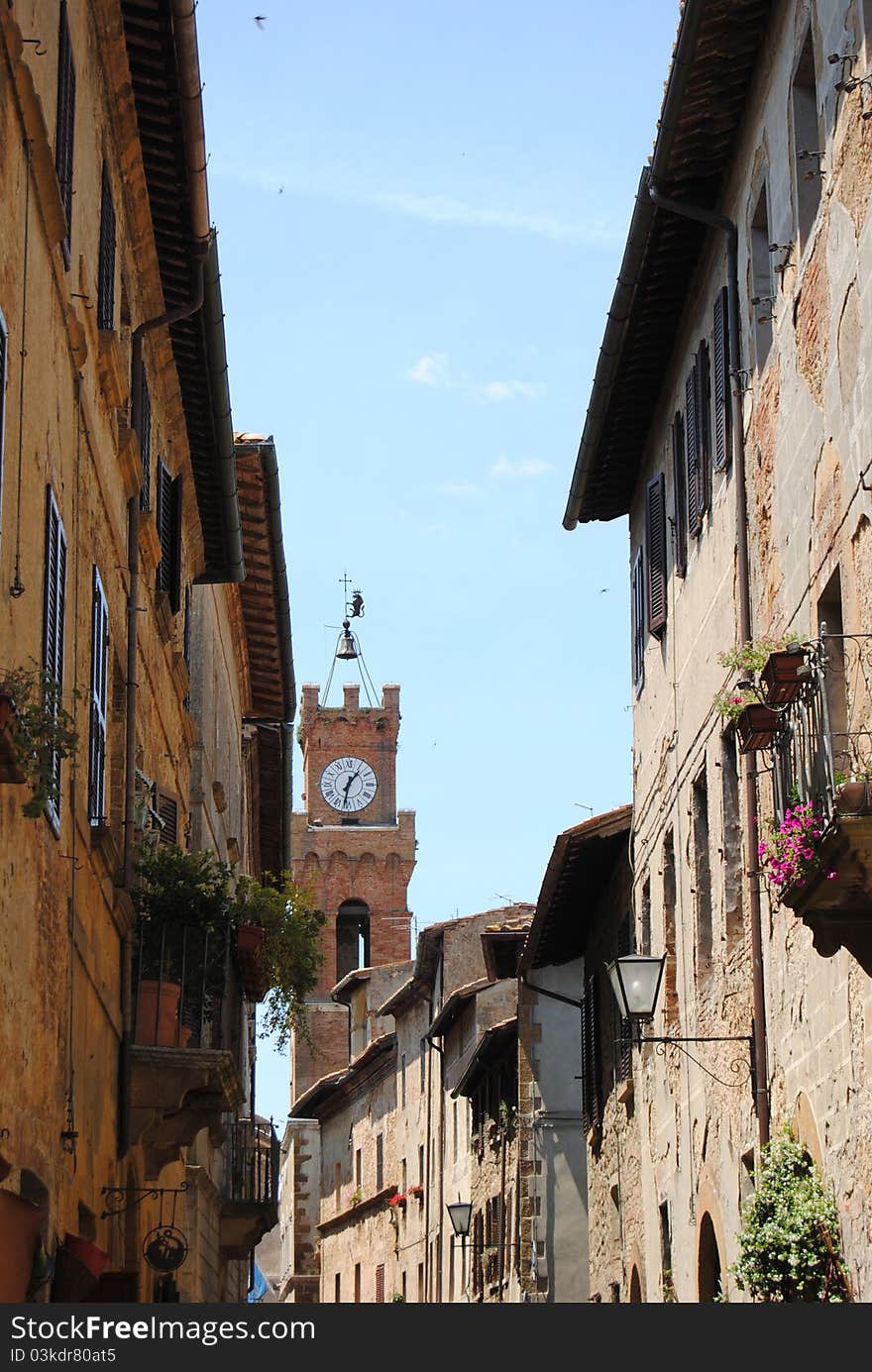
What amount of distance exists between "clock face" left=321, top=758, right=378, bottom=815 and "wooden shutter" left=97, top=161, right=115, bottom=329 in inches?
2698

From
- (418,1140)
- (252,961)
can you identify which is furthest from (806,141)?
(418,1140)

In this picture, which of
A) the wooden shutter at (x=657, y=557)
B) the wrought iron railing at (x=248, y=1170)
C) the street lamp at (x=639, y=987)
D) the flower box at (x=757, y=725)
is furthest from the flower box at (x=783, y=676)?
the wrought iron railing at (x=248, y=1170)

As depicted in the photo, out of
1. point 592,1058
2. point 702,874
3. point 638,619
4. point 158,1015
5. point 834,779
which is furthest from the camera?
point 592,1058

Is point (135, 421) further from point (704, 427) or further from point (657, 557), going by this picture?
point (657, 557)

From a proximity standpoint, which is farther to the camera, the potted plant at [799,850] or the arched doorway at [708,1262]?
the arched doorway at [708,1262]

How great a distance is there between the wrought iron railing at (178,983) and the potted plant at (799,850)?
5700 millimetres

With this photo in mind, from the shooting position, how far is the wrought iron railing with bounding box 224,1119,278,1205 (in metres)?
24.9

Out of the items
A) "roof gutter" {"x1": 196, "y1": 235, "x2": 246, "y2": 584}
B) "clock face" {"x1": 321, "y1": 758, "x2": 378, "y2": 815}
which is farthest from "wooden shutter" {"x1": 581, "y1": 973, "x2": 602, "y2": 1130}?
"clock face" {"x1": 321, "y1": 758, "x2": 378, "y2": 815}

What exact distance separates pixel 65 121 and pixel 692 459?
6.75 metres

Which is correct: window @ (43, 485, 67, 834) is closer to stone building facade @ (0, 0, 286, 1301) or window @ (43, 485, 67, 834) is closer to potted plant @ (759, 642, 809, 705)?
stone building facade @ (0, 0, 286, 1301)

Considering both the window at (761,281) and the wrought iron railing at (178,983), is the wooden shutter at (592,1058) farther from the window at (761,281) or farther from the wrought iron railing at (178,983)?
the window at (761,281)

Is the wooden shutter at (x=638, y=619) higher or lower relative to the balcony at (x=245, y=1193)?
higher

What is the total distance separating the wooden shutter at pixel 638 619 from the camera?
20.4 meters

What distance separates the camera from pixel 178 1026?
14953 millimetres
